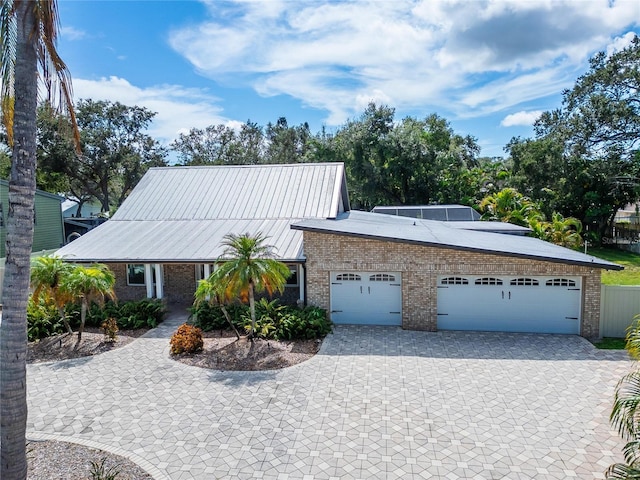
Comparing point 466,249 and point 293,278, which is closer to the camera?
point 466,249

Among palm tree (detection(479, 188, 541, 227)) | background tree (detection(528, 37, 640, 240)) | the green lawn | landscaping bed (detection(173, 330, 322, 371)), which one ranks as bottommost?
landscaping bed (detection(173, 330, 322, 371))

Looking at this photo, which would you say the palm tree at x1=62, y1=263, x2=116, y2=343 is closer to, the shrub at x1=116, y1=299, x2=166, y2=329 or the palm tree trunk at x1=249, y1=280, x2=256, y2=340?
the shrub at x1=116, y1=299, x2=166, y2=329

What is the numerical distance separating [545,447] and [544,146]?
103ft

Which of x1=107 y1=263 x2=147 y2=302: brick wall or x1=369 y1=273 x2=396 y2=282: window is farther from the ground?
x1=369 y1=273 x2=396 y2=282: window

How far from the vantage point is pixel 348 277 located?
1476 cm

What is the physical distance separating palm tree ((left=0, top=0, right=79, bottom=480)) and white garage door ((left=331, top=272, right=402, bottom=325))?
1021 centimetres

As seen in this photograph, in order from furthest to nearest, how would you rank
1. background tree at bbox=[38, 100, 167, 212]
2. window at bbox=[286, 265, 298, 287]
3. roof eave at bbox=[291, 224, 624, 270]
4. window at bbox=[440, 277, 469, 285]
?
background tree at bbox=[38, 100, 167, 212] → window at bbox=[286, 265, 298, 287] → window at bbox=[440, 277, 469, 285] → roof eave at bbox=[291, 224, 624, 270]

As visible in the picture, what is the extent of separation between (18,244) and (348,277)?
10590 millimetres

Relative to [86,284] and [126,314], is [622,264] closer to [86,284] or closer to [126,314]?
[126,314]

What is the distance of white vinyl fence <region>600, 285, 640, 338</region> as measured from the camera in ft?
43.3

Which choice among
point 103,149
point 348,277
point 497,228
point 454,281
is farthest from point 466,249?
point 103,149

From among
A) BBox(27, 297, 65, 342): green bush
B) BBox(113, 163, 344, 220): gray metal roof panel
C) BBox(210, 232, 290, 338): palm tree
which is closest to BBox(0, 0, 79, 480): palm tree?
BBox(210, 232, 290, 338): palm tree

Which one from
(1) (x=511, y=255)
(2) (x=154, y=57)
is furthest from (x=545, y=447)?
(2) (x=154, y=57)

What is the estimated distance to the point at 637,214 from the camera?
31.9 meters
